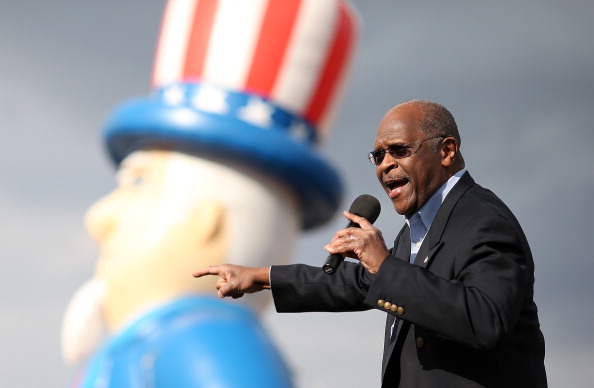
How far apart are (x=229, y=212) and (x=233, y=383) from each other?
78cm

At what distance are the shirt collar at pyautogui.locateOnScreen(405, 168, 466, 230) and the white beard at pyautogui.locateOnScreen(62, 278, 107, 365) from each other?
1.52 m

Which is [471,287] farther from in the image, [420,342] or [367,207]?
[367,207]

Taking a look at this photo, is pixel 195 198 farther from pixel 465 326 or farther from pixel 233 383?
pixel 465 326

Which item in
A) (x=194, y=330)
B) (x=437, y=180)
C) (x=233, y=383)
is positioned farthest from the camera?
(x=194, y=330)

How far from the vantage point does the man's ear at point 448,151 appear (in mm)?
2070

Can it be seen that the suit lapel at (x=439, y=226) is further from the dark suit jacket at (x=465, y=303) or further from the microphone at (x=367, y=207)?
the microphone at (x=367, y=207)

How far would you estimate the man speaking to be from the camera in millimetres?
1631

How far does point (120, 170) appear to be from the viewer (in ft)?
10.5

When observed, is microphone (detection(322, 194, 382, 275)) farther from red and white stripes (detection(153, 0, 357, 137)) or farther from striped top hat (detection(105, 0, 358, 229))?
red and white stripes (detection(153, 0, 357, 137))

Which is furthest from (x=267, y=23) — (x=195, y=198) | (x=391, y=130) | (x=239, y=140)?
(x=391, y=130)

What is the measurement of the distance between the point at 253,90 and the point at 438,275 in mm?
1358

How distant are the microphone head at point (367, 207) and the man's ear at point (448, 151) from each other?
28 cm

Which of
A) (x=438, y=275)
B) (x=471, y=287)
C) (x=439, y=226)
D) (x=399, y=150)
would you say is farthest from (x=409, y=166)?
(x=471, y=287)

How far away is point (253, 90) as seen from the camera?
9.56 feet
